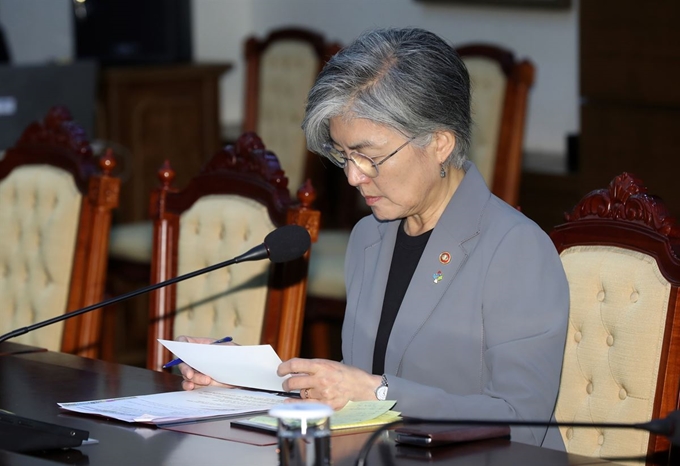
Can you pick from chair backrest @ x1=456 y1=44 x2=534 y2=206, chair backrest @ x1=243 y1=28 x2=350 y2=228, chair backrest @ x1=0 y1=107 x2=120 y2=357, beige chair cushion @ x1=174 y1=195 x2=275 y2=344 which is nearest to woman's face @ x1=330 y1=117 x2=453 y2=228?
beige chair cushion @ x1=174 y1=195 x2=275 y2=344

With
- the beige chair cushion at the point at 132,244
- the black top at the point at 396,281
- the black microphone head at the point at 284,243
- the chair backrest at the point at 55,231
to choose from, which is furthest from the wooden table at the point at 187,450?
the beige chair cushion at the point at 132,244

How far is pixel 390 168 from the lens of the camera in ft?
6.88

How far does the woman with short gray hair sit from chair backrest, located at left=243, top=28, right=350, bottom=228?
2.99 metres

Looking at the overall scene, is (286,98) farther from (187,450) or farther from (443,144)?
(187,450)

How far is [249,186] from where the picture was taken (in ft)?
9.05

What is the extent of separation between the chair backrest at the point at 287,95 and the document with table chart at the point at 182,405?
10.3 ft

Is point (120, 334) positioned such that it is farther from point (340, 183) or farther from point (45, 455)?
point (45, 455)

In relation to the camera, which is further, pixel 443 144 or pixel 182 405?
pixel 443 144

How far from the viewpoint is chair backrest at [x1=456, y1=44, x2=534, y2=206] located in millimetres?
4316

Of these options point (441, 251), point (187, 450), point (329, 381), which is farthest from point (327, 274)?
point (187, 450)

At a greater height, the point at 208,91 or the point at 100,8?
the point at 100,8

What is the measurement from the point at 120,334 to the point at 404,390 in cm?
351

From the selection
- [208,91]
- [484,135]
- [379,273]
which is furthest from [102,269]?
[208,91]

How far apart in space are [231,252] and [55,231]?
611 mm
